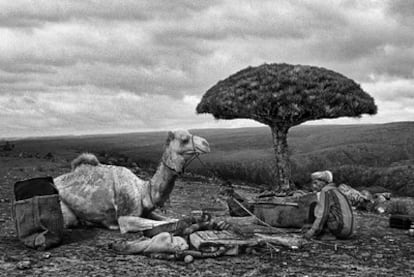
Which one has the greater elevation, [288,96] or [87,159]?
[288,96]

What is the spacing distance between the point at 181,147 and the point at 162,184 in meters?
1.03

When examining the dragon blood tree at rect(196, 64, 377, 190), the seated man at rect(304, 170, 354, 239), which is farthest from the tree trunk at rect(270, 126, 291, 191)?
the seated man at rect(304, 170, 354, 239)

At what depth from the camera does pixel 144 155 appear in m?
42.9

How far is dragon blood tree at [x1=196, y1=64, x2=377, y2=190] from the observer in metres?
16.3

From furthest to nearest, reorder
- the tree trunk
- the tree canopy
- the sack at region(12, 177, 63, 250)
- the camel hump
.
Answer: the tree trunk, the tree canopy, the camel hump, the sack at region(12, 177, 63, 250)

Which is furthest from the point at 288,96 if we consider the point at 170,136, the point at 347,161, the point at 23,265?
the point at 347,161

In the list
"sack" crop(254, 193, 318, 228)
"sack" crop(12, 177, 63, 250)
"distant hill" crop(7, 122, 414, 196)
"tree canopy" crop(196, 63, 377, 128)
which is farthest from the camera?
"distant hill" crop(7, 122, 414, 196)

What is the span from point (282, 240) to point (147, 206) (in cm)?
315

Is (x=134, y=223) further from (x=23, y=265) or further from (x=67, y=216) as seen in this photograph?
(x=23, y=265)

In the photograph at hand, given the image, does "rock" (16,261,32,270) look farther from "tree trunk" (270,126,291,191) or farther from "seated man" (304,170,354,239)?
"tree trunk" (270,126,291,191)

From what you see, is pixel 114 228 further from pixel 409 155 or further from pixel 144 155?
pixel 144 155

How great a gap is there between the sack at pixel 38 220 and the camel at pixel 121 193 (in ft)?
3.33

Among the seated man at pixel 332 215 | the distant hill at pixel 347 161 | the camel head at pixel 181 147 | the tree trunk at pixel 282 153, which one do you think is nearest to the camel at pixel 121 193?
the camel head at pixel 181 147

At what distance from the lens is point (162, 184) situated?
440 inches
